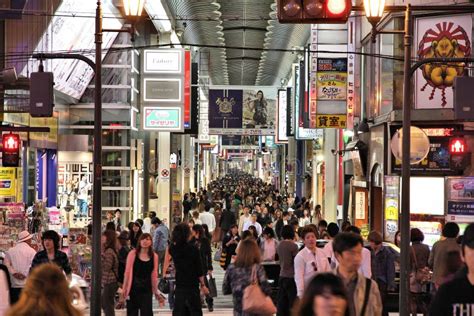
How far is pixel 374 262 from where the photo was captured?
1302 centimetres

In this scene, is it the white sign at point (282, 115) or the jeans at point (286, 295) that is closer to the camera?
the jeans at point (286, 295)

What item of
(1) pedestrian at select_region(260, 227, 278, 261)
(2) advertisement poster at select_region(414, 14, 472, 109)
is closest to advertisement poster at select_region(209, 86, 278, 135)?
(2) advertisement poster at select_region(414, 14, 472, 109)

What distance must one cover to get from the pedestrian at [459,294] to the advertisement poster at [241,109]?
150ft

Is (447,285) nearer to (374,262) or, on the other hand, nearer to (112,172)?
(374,262)

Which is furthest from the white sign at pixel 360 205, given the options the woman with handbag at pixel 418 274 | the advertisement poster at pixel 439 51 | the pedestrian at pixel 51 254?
the pedestrian at pixel 51 254

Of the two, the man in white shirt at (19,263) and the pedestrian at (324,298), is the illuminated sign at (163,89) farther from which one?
the pedestrian at (324,298)

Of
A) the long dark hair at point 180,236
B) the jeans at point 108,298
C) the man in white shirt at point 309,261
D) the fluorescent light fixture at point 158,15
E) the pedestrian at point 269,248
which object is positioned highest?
the fluorescent light fixture at point 158,15

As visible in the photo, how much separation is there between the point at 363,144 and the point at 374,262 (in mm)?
15562

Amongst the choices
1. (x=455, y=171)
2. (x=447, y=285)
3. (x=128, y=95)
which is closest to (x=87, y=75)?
(x=128, y=95)

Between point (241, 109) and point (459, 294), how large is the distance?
46.5m

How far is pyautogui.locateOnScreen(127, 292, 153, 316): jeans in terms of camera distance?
11.8 meters

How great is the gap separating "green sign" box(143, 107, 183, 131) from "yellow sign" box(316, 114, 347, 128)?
182 inches

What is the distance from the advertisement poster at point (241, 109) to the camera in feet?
168

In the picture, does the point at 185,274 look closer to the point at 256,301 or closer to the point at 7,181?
the point at 256,301
